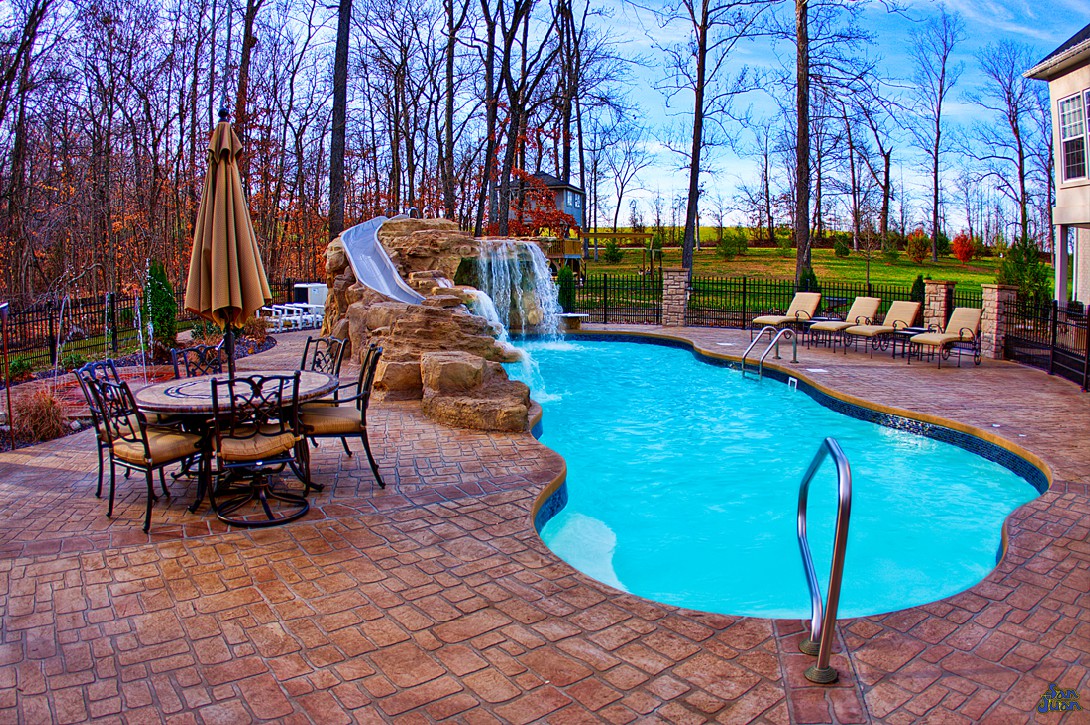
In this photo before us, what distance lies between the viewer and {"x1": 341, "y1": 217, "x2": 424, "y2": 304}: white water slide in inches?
481

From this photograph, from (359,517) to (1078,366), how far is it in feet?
32.1

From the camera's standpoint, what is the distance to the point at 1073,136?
1619 cm

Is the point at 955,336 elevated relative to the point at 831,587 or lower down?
elevated

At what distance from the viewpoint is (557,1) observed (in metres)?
25.9

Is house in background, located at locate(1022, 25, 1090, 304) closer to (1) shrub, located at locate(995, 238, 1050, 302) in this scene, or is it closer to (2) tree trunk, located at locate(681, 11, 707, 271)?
(1) shrub, located at locate(995, 238, 1050, 302)

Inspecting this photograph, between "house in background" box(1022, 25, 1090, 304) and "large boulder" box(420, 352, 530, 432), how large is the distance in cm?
1464

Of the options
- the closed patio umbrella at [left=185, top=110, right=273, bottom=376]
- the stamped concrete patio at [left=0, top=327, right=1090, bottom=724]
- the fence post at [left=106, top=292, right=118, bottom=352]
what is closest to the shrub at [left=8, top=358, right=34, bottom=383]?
the fence post at [left=106, top=292, right=118, bottom=352]

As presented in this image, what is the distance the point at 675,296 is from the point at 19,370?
44.9ft

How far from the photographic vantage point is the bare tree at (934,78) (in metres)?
33.7

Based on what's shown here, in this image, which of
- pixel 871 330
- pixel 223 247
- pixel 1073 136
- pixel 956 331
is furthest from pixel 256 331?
pixel 1073 136

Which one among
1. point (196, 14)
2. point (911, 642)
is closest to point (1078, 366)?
point (911, 642)

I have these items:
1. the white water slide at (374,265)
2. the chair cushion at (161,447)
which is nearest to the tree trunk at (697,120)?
the white water slide at (374,265)

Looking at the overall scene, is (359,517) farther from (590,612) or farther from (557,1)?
(557,1)

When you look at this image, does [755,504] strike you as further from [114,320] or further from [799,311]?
[114,320]
